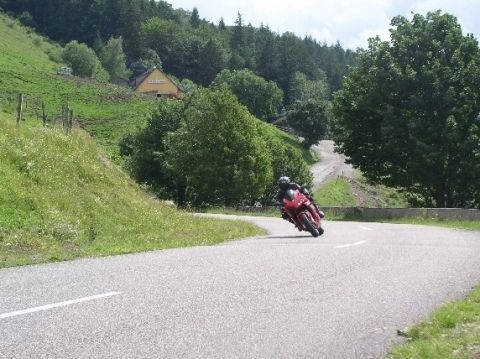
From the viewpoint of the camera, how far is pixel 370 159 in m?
34.9

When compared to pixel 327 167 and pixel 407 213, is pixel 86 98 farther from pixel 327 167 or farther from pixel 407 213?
pixel 407 213

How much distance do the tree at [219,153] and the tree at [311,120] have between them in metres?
56.2

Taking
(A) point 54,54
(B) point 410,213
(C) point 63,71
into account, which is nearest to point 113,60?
(A) point 54,54

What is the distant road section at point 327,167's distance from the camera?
80.9 meters

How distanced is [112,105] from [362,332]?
76.6 metres

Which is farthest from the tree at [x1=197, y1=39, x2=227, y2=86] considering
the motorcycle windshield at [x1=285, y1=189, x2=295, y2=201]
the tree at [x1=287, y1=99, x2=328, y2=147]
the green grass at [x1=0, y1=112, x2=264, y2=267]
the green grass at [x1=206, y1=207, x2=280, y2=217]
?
the motorcycle windshield at [x1=285, y1=189, x2=295, y2=201]

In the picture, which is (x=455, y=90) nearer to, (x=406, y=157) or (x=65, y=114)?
(x=406, y=157)

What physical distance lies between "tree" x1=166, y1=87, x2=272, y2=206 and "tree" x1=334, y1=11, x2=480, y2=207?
14935mm

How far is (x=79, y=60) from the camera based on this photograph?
127125 millimetres

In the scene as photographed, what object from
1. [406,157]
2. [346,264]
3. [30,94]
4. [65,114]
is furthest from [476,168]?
[30,94]

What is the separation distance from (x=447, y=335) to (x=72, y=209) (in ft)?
37.7

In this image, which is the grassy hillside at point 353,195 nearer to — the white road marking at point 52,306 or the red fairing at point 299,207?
the red fairing at point 299,207

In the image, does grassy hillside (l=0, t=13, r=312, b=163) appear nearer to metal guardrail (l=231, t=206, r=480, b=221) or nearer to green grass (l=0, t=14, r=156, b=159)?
green grass (l=0, t=14, r=156, b=159)

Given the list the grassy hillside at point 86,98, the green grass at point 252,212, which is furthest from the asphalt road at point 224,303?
the grassy hillside at point 86,98
